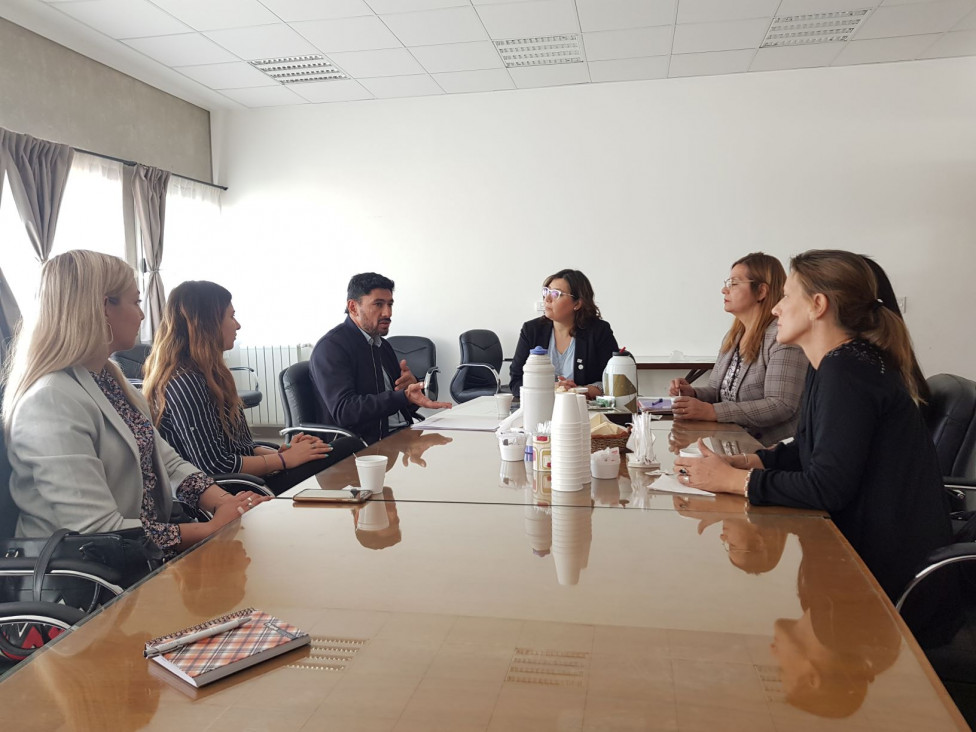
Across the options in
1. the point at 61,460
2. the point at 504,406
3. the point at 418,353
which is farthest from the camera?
the point at 418,353

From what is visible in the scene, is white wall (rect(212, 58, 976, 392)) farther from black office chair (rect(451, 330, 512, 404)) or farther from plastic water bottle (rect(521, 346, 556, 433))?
plastic water bottle (rect(521, 346, 556, 433))

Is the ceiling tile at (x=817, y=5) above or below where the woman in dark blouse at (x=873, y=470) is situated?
above

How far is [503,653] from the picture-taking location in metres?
0.99

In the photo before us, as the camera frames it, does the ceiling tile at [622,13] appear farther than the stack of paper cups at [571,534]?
Yes

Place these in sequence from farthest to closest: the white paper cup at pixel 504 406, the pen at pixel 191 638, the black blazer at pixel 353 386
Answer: the black blazer at pixel 353 386, the white paper cup at pixel 504 406, the pen at pixel 191 638

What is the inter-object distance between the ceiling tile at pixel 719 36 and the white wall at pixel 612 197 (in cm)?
70

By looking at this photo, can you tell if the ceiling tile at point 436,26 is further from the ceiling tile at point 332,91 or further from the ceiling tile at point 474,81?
the ceiling tile at point 332,91

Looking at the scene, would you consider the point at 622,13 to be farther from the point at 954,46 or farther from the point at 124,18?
the point at 124,18

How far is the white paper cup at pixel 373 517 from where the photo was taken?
155 centimetres

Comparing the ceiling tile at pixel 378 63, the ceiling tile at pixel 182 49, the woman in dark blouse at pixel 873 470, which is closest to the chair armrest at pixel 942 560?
the woman in dark blouse at pixel 873 470

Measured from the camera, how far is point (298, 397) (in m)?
3.34

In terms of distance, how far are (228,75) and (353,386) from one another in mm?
3633

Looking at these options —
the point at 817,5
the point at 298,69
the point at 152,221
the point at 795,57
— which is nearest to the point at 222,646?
the point at 817,5

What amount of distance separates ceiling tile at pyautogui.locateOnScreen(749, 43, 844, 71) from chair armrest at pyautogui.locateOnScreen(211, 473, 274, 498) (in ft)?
15.8
